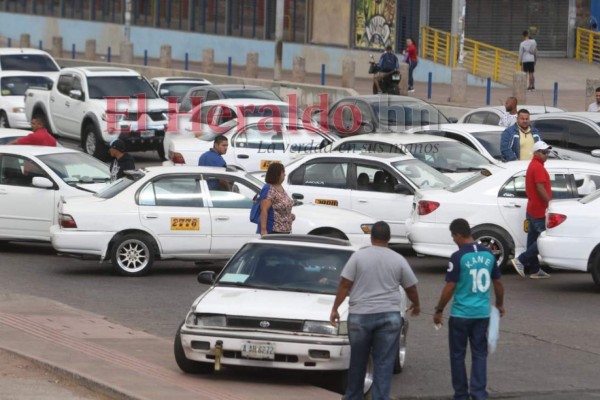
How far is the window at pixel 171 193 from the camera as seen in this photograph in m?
A: 16.9

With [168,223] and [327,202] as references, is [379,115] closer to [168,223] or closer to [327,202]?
[327,202]

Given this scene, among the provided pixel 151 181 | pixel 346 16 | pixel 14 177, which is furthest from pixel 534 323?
pixel 346 16

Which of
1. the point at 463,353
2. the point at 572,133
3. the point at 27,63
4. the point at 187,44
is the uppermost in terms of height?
the point at 187,44

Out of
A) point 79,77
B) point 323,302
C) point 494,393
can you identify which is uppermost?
point 79,77

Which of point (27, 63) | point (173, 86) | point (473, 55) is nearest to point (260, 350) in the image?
point (173, 86)

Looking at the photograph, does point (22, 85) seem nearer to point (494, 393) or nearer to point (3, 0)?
point (494, 393)

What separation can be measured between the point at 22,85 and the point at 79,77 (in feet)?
15.5

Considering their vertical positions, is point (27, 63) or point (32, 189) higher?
point (27, 63)

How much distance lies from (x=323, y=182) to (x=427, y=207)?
85.5 inches

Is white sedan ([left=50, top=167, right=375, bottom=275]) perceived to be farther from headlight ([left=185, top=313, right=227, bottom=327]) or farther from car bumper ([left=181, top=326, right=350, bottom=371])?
car bumper ([left=181, top=326, right=350, bottom=371])

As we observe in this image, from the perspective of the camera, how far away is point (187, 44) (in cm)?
6053

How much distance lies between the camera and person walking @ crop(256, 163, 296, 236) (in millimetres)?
14250

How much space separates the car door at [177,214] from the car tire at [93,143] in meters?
11.8

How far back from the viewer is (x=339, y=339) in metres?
10.6
